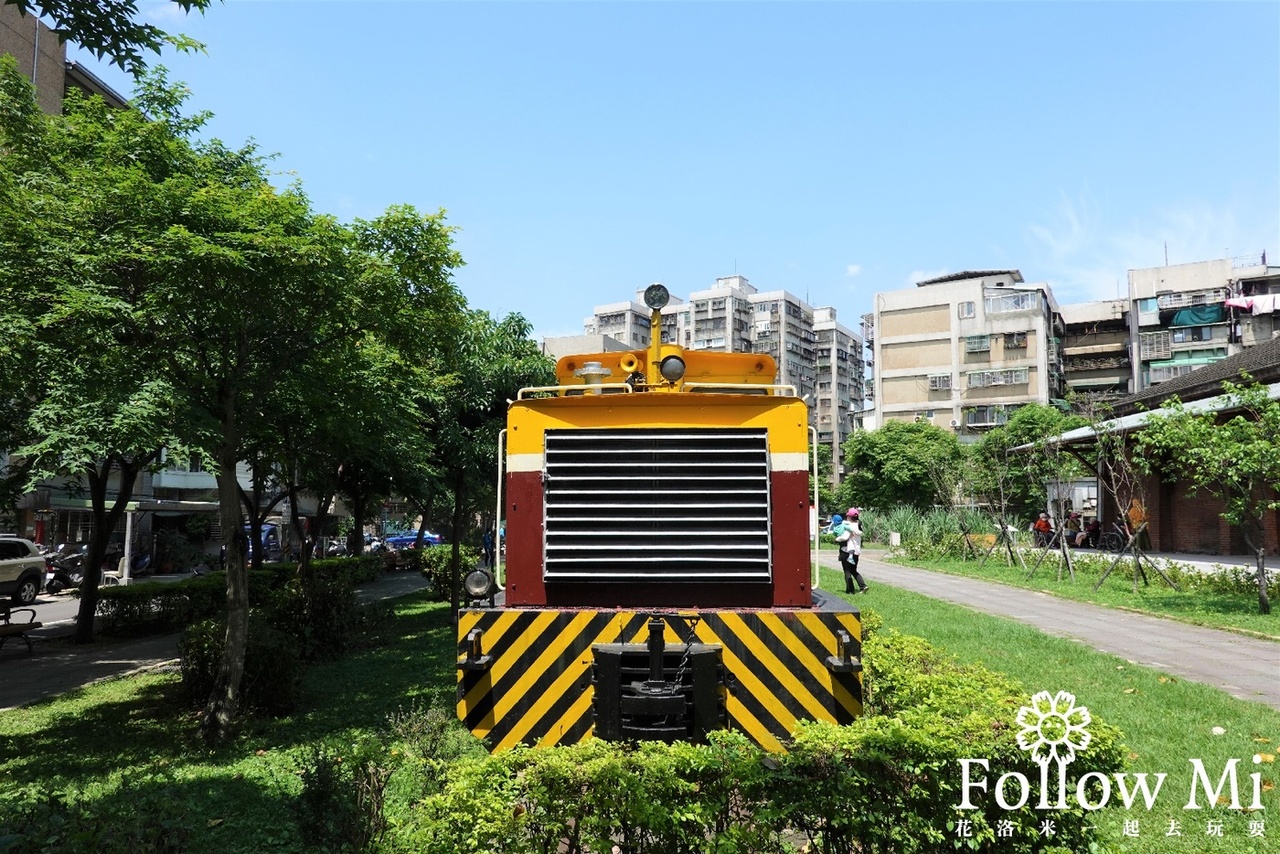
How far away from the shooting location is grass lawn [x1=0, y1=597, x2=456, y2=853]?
15.3 ft

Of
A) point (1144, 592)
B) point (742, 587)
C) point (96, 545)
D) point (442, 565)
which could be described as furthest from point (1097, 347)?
point (742, 587)

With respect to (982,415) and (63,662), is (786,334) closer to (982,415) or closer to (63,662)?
(982,415)

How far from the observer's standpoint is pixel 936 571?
23938 millimetres

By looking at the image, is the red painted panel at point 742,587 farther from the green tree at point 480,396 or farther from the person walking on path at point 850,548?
the person walking on path at point 850,548

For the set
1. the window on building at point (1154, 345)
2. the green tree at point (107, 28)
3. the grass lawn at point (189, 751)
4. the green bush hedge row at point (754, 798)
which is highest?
the window on building at point (1154, 345)

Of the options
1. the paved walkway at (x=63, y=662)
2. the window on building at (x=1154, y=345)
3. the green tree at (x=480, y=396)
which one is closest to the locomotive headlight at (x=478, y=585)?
the paved walkway at (x=63, y=662)

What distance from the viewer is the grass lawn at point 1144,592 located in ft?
40.9

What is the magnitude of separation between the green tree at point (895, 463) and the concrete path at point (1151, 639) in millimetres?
27922

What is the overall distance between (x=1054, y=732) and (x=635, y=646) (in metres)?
2.33

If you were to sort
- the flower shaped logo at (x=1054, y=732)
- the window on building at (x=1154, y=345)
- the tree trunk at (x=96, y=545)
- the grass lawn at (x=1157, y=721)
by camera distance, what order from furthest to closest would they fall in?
the window on building at (x=1154, y=345)
the tree trunk at (x=96, y=545)
the grass lawn at (x=1157, y=721)
the flower shaped logo at (x=1054, y=732)

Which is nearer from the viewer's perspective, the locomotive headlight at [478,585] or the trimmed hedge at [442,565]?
the locomotive headlight at [478,585]

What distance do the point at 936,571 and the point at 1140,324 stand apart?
50948mm

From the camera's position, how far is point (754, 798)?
3.64 meters

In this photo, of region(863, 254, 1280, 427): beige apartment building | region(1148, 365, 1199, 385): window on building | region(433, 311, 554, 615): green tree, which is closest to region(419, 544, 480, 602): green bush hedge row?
region(433, 311, 554, 615): green tree
